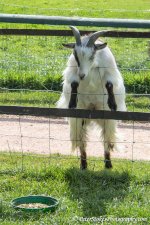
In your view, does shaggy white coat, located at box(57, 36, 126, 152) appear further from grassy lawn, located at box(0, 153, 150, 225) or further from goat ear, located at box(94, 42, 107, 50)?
grassy lawn, located at box(0, 153, 150, 225)

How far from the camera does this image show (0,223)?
705 cm

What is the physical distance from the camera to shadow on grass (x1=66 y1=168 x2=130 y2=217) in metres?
7.59

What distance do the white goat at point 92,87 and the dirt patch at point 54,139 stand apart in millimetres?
182

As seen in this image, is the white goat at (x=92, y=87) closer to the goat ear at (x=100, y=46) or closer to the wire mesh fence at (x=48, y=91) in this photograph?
the goat ear at (x=100, y=46)

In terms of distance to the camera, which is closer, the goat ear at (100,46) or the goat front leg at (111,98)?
the goat ear at (100,46)

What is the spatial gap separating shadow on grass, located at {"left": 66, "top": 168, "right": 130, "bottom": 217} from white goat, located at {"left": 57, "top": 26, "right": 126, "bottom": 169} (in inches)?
22.9

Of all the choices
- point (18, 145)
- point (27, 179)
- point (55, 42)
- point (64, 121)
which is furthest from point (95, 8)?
point (27, 179)

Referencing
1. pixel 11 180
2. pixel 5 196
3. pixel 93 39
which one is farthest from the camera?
pixel 93 39

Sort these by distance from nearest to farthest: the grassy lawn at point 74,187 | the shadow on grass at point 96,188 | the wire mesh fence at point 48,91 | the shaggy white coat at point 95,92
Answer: the grassy lawn at point 74,187, the shadow on grass at point 96,188, the shaggy white coat at point 95,92, the wire mesh fence at point 48,91

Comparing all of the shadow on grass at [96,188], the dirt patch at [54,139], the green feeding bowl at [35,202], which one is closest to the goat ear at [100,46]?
the dirt patch at [54,139]

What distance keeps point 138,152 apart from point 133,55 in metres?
5.54

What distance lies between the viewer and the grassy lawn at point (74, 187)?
729cm

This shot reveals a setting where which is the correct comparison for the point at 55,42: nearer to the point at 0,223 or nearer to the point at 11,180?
the point at 11,180

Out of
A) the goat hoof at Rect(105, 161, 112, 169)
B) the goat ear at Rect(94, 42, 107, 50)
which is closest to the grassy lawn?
the goat hoof at Rect(105, 161, 112, 169)
